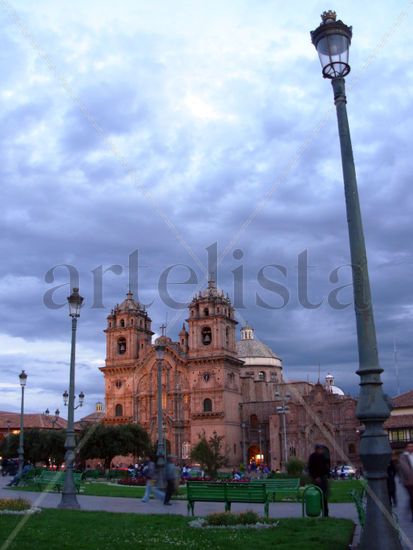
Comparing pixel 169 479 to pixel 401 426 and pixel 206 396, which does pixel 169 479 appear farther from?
pixel 206 396

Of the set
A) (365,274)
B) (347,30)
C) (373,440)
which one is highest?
(347,30)

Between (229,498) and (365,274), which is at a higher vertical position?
(365,274)

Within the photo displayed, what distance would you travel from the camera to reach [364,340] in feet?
26.1

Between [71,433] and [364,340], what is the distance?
1375 cm

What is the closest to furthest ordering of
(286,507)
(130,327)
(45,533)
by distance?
(45,533), (286,507), (130,327)

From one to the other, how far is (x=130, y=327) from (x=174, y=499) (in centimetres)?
5502

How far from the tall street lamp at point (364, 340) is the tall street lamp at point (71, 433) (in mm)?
12771

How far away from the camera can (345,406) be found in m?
71.8

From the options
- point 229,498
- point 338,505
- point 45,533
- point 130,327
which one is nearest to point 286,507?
point 338,505

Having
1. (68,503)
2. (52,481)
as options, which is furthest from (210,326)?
(68,503)

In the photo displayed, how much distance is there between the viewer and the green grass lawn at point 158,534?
10.0 metres

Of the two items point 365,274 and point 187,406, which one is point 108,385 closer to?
point 187,406

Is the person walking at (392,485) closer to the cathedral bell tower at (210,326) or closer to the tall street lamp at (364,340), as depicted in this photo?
the tall street lamp at (364,340)

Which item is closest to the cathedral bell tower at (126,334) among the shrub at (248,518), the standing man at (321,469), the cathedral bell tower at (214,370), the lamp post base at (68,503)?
the cathedral bell tower at (214,370)
